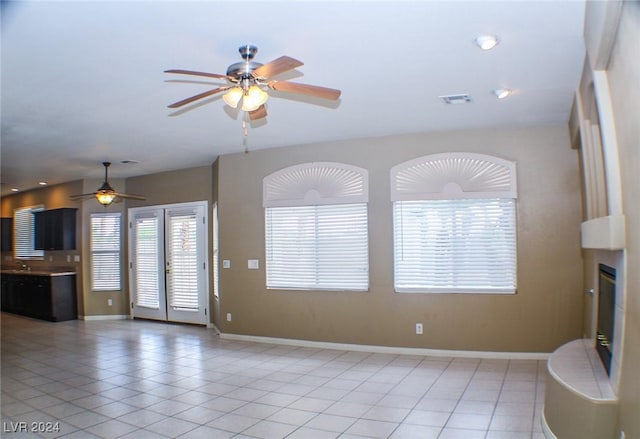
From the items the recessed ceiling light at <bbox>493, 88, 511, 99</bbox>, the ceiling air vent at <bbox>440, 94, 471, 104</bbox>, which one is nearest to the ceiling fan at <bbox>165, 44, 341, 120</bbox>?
the ceiling air vent at <bbox>440, 94, 471, 104</bbox>

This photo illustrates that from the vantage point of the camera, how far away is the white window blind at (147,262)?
26.9ft

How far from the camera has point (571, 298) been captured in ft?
16.1

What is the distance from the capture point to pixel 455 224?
5.31 metres

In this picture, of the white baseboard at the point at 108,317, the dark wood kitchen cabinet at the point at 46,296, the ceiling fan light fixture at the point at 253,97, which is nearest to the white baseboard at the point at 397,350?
the white baseboard at the point at 108,317

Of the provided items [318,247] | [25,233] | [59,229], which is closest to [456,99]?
[318,247]

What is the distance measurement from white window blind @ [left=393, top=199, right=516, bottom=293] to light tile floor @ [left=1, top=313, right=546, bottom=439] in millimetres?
859

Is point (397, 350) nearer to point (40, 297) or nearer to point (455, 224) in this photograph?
point (455, 224)

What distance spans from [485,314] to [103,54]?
447 cm

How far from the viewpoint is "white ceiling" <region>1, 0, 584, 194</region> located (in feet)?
8.42

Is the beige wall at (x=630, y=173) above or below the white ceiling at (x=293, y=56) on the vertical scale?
below

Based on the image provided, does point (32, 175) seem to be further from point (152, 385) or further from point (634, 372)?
point (634, 372)

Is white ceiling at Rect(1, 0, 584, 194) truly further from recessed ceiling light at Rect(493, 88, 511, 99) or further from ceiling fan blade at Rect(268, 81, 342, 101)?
ceiling fan blade at Rect(268, 81, 342, 101)

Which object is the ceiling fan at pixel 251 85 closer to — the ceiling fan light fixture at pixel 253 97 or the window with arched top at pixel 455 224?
the ceiling fan light fixture at pixel 253 97

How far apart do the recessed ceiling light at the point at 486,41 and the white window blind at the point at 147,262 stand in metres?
6.67
